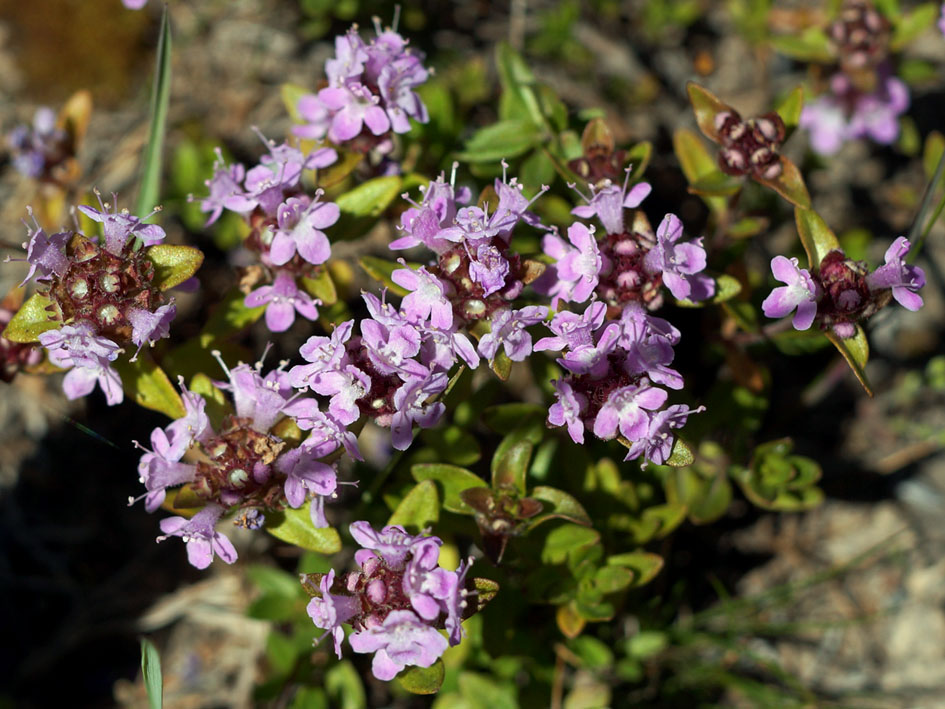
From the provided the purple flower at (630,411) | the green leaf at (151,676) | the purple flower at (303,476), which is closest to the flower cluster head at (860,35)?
the purple flower at (630,411)

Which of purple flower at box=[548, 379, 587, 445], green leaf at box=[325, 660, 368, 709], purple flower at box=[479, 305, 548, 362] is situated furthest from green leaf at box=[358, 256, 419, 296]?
green leaf at box=[325, 660, 368, 709]

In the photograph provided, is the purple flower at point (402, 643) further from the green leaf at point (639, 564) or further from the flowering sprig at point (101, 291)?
the flowering sprig at point (101, 291)

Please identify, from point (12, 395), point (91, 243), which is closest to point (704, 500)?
point (91, 243)

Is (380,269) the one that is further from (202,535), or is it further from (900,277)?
(900,277)

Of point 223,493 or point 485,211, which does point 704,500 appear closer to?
point 485,211

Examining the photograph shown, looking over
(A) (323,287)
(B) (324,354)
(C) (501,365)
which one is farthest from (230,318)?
(C) (501,365)

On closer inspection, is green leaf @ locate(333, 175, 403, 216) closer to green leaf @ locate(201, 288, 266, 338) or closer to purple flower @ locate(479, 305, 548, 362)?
green leaf @ locate(201, 288, 266, 338)
